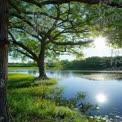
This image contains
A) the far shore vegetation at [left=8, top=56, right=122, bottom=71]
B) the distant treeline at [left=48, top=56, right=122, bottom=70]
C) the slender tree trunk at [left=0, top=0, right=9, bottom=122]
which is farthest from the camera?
the slender tree trunk at [left=0, top=0, right=9, bottom=122]

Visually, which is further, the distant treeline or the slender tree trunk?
the slender tree trunk

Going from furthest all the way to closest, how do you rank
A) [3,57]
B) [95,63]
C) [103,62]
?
[95,63], [103,62], [3,57]

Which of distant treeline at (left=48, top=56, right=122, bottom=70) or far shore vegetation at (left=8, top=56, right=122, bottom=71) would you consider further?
far shore vegetation at (left=8, top=56, right=122, bottom=71)

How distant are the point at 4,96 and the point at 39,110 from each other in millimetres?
3026

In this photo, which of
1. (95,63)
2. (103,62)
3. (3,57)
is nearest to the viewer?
(3,57)

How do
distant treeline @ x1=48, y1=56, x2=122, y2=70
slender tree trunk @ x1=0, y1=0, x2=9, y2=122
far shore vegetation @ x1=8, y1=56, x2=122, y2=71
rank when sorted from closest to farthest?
distant treeline @ x1=48, y1=56, x2=122, y2=70, far shore vegetation @ x1=8, y1=56, x2=122, y2=71, slender tree trunk @ x1=0, y1=0, x2=9, y2=122

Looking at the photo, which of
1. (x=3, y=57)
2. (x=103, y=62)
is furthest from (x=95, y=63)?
(x=3, y=57)

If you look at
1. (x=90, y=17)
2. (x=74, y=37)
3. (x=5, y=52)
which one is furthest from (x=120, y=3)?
(x=74, y=37)

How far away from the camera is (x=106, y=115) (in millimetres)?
14945

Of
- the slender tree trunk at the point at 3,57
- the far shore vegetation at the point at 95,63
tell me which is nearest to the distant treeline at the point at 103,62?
the far shore vegetation at the point at 95,63

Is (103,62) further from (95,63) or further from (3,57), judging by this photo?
(95,63)

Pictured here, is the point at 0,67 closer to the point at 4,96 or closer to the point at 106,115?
the point at 4,96

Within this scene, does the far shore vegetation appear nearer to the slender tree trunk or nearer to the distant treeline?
the distant treeline

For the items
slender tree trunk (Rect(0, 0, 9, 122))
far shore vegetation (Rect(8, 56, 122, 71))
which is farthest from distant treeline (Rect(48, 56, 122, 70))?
slender tree trunk (Rect(0, 0, 9, 122))
